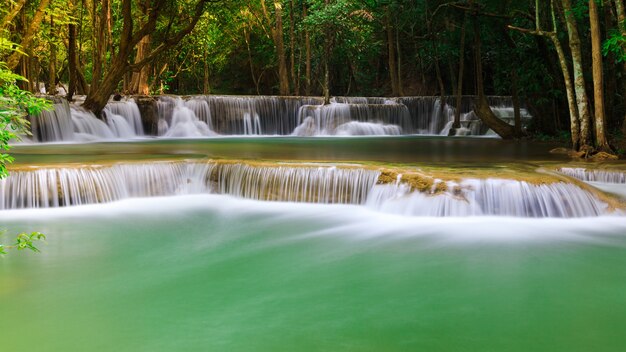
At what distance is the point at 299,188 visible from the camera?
9.49 meters

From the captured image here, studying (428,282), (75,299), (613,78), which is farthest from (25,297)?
(613,78)

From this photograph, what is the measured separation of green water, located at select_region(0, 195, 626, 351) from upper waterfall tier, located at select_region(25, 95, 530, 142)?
11485 millimetres

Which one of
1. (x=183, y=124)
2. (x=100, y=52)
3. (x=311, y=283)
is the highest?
(x=100, y=52)

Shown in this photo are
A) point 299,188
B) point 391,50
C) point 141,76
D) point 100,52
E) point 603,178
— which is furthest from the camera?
point 391,50

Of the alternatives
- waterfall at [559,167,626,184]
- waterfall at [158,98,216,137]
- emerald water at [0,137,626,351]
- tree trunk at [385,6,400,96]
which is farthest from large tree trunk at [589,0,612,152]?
waterfall at [158,98,216,137]

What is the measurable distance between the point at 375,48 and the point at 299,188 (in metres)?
18.3

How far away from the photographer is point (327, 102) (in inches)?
873

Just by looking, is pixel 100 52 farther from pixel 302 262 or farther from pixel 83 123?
pixel 302 262

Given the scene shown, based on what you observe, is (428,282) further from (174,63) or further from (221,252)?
(174,63)

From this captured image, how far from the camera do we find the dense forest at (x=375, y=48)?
40.1ft

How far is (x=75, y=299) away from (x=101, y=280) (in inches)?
22.3

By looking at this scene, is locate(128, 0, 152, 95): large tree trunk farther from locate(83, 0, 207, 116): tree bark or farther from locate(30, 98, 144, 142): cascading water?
locate(83, 0, 207, 116): tree bark

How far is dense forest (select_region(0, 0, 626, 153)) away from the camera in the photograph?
12234 mm

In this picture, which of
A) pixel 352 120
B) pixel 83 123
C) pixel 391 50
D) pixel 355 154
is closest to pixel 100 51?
pixel 83 123
